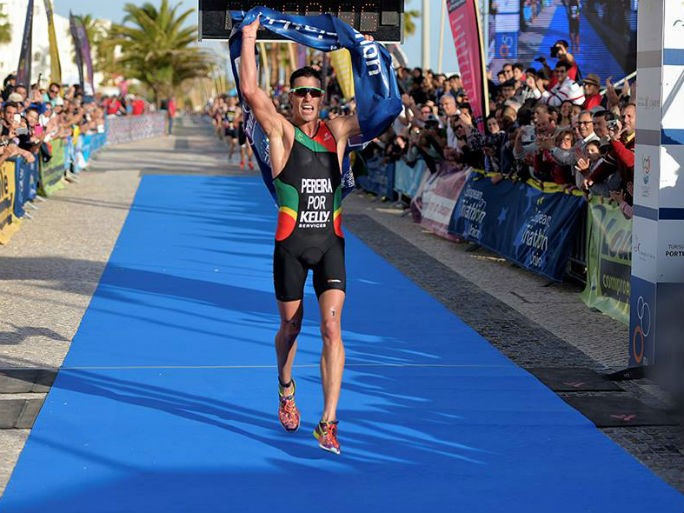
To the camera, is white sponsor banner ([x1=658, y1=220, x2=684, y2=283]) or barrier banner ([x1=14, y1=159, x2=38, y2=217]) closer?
white sponsor banner ([x1=658, y1=220, x2=684, y2=283])

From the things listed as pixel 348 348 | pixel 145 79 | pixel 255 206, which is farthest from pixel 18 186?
pixel 145 79

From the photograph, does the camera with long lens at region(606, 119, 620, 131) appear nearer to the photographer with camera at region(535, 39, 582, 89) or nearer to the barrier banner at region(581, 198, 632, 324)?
the barrier banner at region(581, 198, 632, 324)

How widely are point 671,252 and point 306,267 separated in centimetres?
284

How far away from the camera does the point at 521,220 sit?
13445mm

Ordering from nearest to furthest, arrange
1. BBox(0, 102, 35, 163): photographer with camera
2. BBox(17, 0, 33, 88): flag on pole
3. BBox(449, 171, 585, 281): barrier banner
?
BBox(449, 171, 585, 281): barrier banner → BBox(0, 102, 35, 163): photographer with camera → BBox(17, 0, 33, 88): flag on pole

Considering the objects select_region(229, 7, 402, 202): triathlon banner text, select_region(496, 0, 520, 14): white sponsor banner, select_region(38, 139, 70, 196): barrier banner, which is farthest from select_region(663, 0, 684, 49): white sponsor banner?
select_region(496, 0, 520, 14): white sponsor banner

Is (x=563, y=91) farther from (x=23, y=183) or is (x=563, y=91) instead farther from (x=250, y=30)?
(x=250, y=30)

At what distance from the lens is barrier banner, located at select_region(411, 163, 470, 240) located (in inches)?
663

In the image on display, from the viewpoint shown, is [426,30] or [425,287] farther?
[426,30]

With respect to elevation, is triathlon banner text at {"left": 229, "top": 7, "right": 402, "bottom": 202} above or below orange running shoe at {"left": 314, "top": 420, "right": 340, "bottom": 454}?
above

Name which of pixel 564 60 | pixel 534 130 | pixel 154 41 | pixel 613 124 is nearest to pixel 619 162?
pixel 613 124

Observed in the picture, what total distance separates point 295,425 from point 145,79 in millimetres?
74435

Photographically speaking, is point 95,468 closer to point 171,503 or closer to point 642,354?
point 171,503

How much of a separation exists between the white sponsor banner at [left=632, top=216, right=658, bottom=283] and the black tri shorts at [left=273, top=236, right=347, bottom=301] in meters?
2.60
